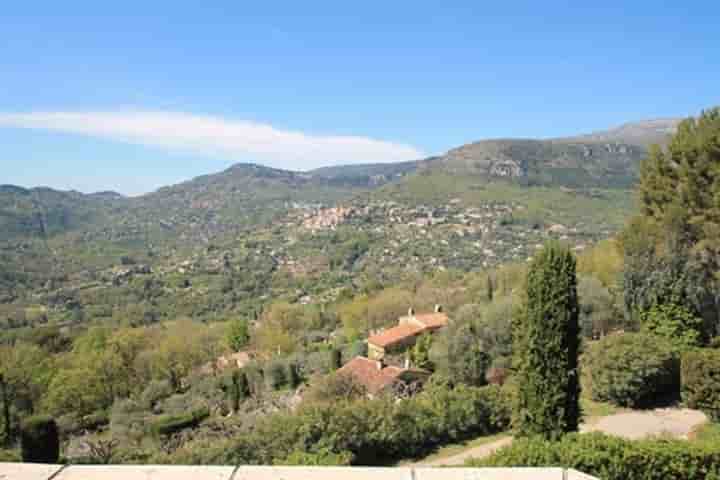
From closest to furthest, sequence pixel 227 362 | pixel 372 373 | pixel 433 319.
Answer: pixel 372 373 < pixel 433 319 < pixel 227 362

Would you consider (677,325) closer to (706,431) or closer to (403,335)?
(706,431)

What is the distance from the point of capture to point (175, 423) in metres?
22.5

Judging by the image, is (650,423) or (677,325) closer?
(650,423)

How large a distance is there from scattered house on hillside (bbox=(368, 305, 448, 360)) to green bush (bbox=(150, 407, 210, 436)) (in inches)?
414

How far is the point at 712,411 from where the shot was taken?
13.4 metres

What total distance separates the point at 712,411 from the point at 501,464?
928 centimetres

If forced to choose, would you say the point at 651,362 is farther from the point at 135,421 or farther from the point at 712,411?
the point at 135,421

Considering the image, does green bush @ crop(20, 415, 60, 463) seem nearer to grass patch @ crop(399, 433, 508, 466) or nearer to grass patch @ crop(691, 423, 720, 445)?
grass patch @ crop(399, 433, 508, 466)

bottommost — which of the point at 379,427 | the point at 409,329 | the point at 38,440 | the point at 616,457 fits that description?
the point at 409,329

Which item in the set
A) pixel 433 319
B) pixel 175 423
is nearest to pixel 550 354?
pixel 175 423

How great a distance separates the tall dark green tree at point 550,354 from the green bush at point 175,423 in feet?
50.2

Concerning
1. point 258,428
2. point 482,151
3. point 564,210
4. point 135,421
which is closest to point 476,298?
point 135,421

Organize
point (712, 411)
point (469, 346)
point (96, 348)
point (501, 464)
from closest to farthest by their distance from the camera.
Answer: point (501, 464) < point (712, 411) < point (469, 346) < point (96, 348)

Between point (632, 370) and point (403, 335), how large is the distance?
19.0 meters
